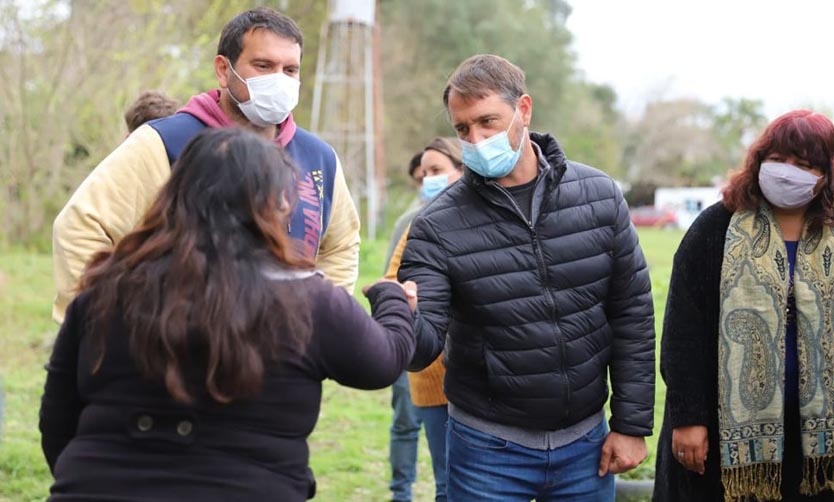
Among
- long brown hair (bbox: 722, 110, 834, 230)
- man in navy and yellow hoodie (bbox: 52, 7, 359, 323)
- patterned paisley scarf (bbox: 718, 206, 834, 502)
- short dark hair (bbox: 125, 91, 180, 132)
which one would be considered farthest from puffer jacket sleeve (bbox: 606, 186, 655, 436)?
short dark hair (bbox: 125, 91, 180, 132)

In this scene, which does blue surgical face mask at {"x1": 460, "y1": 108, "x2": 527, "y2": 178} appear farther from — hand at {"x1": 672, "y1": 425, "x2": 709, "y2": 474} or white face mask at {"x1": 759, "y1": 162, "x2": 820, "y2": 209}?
hand at {"x1": 672, "y1": 425, "x2": 709, "y2": 474}

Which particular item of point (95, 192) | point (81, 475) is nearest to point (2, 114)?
point (95, 192)

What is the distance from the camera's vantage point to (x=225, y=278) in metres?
2.02

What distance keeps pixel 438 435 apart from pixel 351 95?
20.5 m

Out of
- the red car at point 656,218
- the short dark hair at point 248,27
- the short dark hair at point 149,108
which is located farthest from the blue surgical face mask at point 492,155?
the red car at point 656,218

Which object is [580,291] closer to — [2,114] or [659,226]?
[2,114]

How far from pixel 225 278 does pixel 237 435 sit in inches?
13.7

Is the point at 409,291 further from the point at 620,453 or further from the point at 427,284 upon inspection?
the point at 620,453

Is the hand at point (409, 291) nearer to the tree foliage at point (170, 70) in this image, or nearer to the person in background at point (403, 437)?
the tree foliage at point (170, 70)

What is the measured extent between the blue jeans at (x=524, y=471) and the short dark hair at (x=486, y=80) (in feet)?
3.60

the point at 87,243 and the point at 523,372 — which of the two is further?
the point at 523,372

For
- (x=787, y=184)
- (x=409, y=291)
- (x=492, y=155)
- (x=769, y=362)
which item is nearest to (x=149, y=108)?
(x=492, y=155)

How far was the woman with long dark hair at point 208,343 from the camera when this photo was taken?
6.59ft

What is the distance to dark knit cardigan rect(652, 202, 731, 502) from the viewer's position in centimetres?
335
